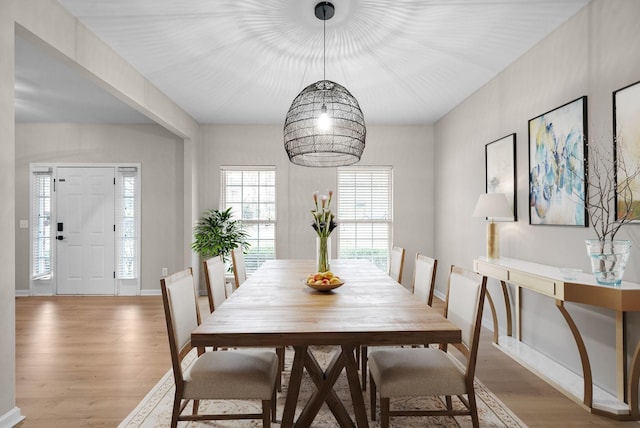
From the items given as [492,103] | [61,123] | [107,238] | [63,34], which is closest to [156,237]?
[107,238]

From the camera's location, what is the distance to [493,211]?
352 centimetres

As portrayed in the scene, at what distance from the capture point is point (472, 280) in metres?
2.01

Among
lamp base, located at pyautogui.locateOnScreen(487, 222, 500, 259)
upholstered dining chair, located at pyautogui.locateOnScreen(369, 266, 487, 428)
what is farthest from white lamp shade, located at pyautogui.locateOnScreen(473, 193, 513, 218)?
upholstered dining chair, located at pyautogui.locateOnScreen(369, 266, 487, 428)

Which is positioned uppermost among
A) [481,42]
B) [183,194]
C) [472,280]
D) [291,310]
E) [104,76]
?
[481,42]

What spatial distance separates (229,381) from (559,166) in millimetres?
2838

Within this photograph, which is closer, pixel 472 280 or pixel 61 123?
pixel 472 280

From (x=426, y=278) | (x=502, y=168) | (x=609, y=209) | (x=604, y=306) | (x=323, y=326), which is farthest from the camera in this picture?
(x=502, y=168)

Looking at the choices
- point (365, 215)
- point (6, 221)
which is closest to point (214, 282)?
point (6, 221)

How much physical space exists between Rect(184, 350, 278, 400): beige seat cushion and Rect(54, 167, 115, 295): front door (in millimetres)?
4935

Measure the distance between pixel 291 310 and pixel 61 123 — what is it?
591cm

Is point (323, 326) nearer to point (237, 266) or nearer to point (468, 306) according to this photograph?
point (468, 306)

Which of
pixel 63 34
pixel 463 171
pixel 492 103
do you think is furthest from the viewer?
pixel 463 171

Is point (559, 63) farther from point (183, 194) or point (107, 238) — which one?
point (107, 238)

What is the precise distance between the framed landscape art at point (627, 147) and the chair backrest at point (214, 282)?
8.68 ft
